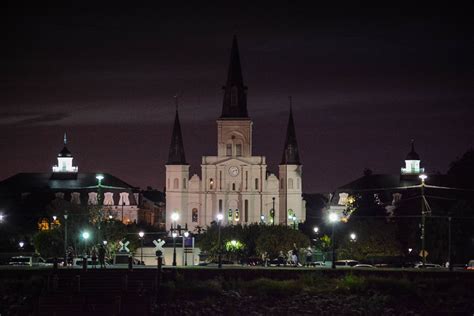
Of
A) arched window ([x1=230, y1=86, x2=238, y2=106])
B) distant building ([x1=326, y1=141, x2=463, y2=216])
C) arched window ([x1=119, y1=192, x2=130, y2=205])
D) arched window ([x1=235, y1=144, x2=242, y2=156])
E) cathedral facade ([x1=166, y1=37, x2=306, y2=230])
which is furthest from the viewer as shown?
arched window ([x1=235, y1=144, x2=242, y2=156])

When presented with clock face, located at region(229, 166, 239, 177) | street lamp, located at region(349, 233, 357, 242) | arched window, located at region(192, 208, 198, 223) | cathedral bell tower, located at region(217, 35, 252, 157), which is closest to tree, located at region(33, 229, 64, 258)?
street lamp, located at region(349, 233, 357, 242)

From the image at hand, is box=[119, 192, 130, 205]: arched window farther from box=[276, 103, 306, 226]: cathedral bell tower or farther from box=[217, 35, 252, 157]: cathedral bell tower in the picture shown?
box=[276, 103, 306, 226]: cathedral bell tower

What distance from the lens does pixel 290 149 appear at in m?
196

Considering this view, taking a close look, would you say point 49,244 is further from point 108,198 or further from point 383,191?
point 108,198

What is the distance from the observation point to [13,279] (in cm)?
7319

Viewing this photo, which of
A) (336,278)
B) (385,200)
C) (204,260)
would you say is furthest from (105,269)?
(385,200)

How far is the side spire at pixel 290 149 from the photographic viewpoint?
196 meters

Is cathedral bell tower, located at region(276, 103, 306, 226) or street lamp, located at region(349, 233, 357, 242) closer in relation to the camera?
street lamp, located at region(349, 233, 357, 242)

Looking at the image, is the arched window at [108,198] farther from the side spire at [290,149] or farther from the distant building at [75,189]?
the side spire at [290,149]

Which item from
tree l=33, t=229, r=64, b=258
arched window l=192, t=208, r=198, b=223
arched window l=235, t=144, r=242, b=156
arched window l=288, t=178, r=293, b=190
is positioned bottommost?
tree l=33, t=229, r=64, b=258

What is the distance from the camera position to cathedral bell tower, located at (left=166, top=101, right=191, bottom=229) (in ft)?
635

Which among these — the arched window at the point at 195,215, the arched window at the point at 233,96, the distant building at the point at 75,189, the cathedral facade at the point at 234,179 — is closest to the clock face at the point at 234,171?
the cathedral facade at the point at 234,179

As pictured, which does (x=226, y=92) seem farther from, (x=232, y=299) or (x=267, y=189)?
(x=232, y=299)

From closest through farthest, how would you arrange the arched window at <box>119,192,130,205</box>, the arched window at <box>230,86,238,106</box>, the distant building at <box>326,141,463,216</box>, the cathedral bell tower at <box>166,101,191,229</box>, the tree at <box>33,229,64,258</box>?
the tree at <box>33,229,64,258</box> → the distant building at <box>326,141,463,216</box> → the cathedral bell tower at <box>166,101,191,229</box> → the arched window at <box>119,192,130,205</box> → the arched window at <box>230,86,238,106</box>
